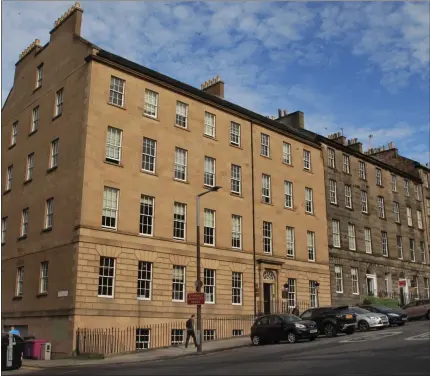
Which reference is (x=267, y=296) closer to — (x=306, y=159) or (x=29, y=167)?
(x=306, y=159)

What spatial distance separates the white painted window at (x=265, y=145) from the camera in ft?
137

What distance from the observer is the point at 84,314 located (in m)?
28.1

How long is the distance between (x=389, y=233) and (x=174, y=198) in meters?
27.9

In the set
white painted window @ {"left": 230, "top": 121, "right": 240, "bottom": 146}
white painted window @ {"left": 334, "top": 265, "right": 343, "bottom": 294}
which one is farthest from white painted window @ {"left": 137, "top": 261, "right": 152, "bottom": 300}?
white painted window @ {"left": 334, "top": 265, "right": 343, "bottom": 294}

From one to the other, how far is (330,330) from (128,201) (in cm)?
1374

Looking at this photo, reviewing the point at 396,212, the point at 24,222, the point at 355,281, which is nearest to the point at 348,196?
the point at 355,281

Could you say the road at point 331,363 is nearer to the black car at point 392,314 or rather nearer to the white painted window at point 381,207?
the black car at point 392,314

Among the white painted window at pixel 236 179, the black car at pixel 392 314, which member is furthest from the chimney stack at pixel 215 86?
the black car at pixel 392 314

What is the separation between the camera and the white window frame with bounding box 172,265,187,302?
32.9 meters

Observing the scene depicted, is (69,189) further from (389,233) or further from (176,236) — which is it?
(389,233)

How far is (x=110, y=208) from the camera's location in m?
30.9

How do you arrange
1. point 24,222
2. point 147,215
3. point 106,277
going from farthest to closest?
point 24,222 < point 147,215 < point 106,277

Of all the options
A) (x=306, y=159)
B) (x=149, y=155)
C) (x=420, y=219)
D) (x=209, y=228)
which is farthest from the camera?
(x=420, y=219)

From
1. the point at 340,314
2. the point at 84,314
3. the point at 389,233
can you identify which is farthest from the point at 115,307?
the point at 389,233
